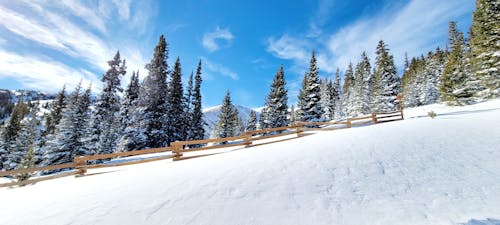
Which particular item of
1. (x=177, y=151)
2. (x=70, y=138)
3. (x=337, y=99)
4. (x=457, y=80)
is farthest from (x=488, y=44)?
(x=337, y=99)

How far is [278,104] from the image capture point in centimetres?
3434

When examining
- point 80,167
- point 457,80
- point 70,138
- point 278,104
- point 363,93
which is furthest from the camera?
point 363,93

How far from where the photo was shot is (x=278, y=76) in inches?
1416

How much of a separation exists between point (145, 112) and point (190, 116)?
1097 cm

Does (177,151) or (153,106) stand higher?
(153,106)

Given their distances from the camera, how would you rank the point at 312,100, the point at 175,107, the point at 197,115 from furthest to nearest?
the point at 197,115, the point at 312,100, the point at 175,107

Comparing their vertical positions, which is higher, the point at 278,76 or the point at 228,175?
the point at 278,76

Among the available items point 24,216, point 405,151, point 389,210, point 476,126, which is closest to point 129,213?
point 24,216

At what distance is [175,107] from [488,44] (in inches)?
1433

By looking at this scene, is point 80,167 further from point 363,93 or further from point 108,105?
point 363,93

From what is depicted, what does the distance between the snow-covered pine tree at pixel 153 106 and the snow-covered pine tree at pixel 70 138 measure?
264 inches

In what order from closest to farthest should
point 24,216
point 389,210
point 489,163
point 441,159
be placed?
point 389,210, point 24,216, point 489,163, point 441,159

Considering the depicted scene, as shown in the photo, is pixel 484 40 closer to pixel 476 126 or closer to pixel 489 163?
pixel 476 126

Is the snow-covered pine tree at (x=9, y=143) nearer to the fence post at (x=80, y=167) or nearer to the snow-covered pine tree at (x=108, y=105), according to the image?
the snow-covered pine tree at (x=108, y=105)
